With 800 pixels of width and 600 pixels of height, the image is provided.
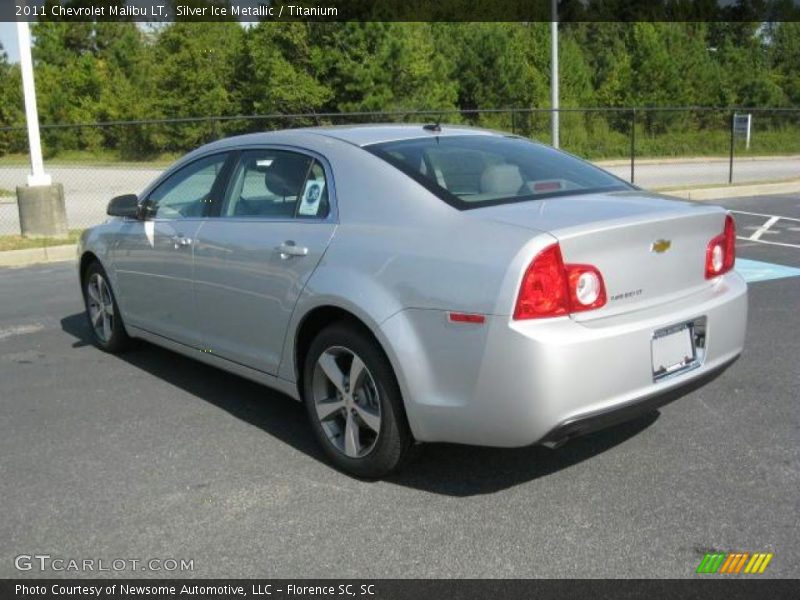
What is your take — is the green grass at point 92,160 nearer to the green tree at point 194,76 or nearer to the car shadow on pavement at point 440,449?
the green tree at point 194,76

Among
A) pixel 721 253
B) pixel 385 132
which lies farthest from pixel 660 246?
A: pixel 385 132

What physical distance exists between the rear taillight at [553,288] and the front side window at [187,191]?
7.75ft

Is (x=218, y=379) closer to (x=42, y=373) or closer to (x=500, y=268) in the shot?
(x=42, y=373)

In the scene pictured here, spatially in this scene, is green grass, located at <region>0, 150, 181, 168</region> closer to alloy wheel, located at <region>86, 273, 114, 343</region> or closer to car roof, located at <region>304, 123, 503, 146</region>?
alloy wheel, located at <region>86, 273, 114, 343</region>

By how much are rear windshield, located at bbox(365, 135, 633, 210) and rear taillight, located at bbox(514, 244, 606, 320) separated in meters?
0.56

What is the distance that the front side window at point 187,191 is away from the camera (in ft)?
16.4

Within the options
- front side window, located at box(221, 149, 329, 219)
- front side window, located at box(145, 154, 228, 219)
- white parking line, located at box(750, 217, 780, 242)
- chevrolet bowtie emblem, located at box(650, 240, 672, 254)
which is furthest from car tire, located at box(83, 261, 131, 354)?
white parking line, located at box(750, 217, 780, 242)

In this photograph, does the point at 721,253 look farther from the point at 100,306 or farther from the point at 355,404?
the point at 100,306

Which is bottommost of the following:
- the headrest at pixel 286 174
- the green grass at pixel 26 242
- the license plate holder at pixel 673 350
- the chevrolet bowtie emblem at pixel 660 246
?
the green grass at pixel 26 242

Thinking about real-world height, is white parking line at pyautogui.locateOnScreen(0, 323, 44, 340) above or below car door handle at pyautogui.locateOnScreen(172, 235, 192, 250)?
below

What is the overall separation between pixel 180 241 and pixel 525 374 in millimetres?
2575

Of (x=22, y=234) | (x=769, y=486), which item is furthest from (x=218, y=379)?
(x=22, y=234)

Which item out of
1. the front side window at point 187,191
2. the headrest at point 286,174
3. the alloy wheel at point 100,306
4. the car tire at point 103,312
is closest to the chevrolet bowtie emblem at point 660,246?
the headrest at point 286,174

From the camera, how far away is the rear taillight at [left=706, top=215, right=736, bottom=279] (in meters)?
3.95
